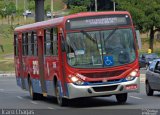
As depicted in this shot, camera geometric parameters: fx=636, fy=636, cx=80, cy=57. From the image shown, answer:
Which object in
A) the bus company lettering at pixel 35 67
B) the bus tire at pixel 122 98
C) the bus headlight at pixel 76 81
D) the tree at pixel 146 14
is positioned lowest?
the tree at pixel 146 14

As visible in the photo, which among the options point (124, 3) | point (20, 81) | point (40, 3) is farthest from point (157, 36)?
point (20, 81)

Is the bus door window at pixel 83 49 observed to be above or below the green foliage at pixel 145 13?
above

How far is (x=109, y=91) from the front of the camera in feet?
64.5

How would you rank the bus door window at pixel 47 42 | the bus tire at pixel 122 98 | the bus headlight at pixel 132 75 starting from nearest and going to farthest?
the bus headlight at pixel 132 75, the bus tire at pixel 122 98, the bus door window at pixel 47 42

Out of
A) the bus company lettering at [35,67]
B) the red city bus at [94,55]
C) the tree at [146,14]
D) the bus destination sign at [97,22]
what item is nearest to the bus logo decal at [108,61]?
the red city bus at [94,55]

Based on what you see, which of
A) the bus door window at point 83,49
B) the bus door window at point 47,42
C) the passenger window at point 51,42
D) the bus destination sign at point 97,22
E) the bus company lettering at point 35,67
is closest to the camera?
the bus door window at point 83,49

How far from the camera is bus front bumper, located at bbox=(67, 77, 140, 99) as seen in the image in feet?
63.5

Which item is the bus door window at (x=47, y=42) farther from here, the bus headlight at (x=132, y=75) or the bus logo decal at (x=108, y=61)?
the bus headlight at (x=132, y=75)

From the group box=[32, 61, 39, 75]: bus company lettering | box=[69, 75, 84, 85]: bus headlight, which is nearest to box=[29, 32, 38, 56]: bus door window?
box=[32, 61, 39, 75]: bus company lettering

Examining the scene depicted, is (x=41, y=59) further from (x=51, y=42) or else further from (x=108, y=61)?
(x=108, y=61)

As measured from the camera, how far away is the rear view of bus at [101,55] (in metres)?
19.5

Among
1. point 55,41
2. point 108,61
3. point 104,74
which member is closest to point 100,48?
point 108,61

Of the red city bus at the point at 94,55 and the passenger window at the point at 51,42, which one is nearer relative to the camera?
the red city bus at the point at 94,55

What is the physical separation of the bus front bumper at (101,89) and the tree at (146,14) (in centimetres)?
5177
